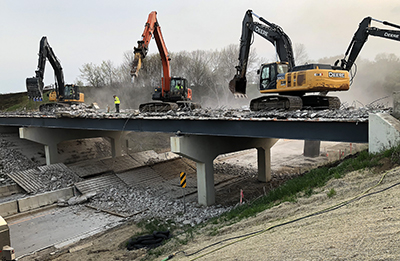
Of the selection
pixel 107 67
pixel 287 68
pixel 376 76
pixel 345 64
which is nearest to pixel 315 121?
pixel 287 68

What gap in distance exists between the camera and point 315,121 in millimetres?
9570

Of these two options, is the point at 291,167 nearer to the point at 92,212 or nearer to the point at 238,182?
the point at 238,182

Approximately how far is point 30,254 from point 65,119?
1092 cm

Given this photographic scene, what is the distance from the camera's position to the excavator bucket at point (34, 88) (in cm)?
2252

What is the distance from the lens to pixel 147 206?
1575cm

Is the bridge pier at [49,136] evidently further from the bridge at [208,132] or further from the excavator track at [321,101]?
the excavator track at [321,101]

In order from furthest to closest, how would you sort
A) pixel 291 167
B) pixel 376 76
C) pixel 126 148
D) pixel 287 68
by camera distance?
pixel 376 76, pixel 126 148, pixel 291 167, pixel 287 68

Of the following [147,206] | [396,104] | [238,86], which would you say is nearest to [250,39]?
[238,86]

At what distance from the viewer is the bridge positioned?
30.6ft

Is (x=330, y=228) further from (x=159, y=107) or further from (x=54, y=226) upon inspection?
(x=159, y=107)

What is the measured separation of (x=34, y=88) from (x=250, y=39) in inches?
684

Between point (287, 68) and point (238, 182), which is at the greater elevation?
point (287, 68)

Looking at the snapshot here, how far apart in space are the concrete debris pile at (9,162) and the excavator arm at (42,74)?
5525 mm

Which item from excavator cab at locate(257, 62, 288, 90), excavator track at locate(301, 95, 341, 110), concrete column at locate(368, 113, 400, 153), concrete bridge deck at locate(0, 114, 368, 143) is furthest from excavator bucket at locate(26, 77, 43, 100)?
concrete column at locate(368, 113, 400, 153)
